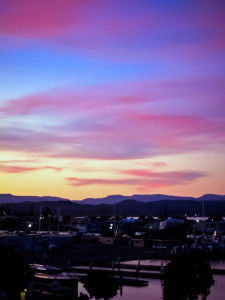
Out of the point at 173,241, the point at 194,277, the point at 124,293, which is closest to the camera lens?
the point at 194,277

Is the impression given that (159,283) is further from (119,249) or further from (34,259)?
(119,249)

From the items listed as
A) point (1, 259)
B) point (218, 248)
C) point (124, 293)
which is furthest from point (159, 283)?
point (218, 248)

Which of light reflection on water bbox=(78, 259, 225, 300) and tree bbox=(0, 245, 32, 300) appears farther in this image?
light reflection on water bbox=(78, 259, 225, 300)

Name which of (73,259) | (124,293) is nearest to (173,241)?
(73,259)

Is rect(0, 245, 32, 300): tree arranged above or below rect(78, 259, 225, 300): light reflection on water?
above

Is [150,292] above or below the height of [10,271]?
below

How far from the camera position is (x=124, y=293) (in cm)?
5044

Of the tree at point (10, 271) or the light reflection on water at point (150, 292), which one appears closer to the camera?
the tree at point (10, 271)

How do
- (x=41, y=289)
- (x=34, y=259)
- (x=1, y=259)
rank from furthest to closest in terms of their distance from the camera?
(x=34, y=259) → (x=41, y=289) → (x=1, y=259)

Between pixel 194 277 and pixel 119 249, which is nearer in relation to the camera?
pixel 194 277

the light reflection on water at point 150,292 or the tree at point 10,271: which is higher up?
the tree at point 10,271

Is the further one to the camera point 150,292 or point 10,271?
point 150,292

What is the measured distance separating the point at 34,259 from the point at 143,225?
69236 millimetres

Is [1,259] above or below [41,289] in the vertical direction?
above
